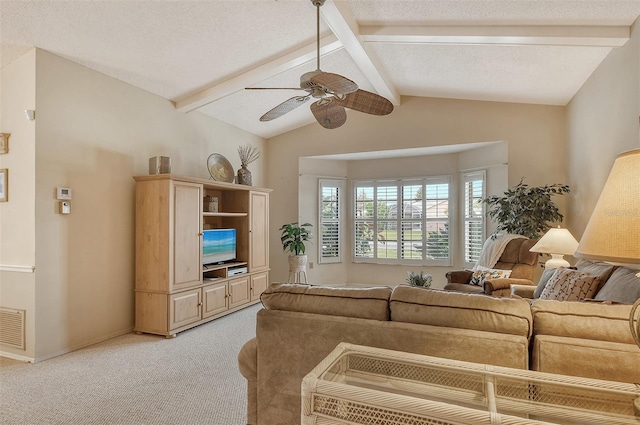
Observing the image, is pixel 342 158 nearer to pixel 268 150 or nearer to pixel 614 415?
pixel 268 150

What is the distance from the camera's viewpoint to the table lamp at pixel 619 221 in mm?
1054

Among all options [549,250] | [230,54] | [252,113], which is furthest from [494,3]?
[252,113]

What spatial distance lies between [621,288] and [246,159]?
15.6 feet

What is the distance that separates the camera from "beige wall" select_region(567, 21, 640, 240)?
291 cm

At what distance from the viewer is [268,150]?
6785 mm

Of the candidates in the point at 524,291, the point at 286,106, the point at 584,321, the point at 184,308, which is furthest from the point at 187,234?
the point at 584,321

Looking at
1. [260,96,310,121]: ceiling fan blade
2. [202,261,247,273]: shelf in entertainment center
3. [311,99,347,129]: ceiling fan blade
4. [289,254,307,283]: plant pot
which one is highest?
[260,96,310,121]: ceiling fan blade

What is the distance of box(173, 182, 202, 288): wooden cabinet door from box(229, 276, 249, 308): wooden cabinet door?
0.67 metres

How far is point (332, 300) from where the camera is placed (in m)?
1.88

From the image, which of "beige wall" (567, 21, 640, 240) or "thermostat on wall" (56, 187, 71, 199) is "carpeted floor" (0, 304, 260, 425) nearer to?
"thermostat on wall" (56, 187, 71, 199)

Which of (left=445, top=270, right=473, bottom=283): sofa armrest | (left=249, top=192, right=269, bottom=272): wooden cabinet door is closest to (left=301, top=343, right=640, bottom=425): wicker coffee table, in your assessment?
(left=445, top=270, right=473, bottom=283): sofa armrest

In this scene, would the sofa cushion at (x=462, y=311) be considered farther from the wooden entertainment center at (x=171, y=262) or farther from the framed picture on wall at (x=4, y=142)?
the framed picture on wall at (x=4, y=142)

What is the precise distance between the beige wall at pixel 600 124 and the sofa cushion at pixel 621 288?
117cm

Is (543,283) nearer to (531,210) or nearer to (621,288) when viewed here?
(621,288)
